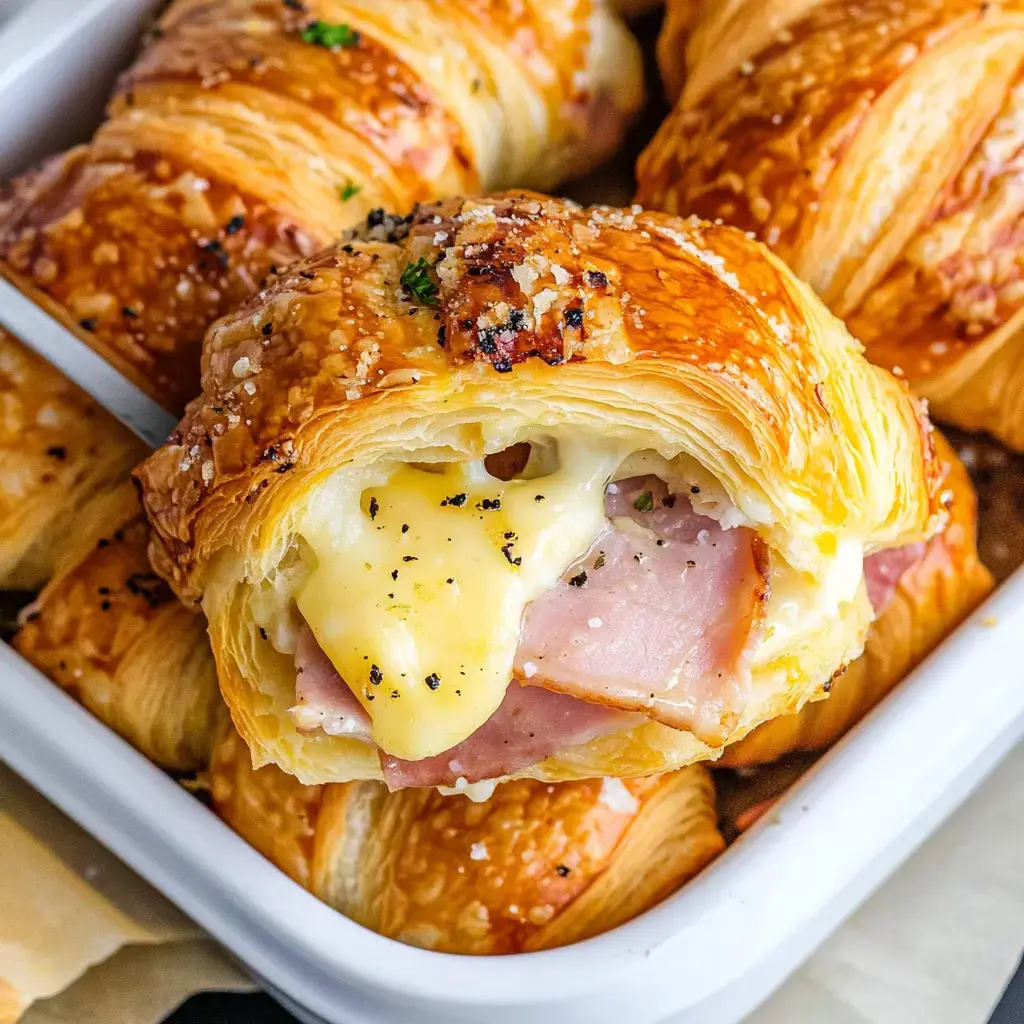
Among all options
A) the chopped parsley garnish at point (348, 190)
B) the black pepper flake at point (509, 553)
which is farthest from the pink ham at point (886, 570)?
the chopped parsley garnish at point (348, 190)

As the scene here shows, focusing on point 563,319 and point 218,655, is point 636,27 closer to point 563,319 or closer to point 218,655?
point 563,319

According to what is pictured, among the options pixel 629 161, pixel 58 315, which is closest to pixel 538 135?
pixel 629 161

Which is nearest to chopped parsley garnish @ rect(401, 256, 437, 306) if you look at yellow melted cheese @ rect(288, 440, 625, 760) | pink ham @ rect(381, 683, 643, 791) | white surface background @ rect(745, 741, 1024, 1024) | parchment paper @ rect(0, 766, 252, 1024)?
yellow melted cheese @ rect(288, 440, 625, 760)

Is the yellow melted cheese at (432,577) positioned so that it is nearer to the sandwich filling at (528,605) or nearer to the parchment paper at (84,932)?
the sandwich filling at (528,605)

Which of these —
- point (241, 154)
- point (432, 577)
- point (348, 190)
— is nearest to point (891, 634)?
A: point (432, 577)

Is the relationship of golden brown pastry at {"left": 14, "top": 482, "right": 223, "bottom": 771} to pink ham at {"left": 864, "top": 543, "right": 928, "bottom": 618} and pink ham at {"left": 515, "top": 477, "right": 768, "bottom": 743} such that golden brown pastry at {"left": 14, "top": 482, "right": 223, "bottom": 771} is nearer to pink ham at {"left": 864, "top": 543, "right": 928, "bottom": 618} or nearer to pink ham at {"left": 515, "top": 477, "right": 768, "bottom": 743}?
pink ham at {"left": 515, "top": 477, "right": 768, "bottom": 743}

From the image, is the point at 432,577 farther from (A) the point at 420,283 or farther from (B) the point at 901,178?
(B) the point at 901,178
